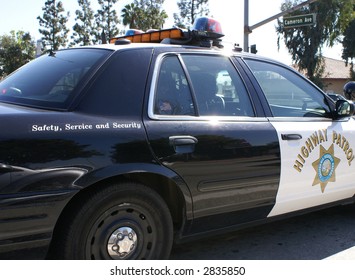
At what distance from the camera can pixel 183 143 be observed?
108 inches

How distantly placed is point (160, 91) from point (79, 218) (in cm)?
103

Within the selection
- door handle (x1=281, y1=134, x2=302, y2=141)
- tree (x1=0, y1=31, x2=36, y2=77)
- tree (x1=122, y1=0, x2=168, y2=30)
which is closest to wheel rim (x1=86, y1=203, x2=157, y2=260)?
door handle (x1=281, y1=134, x2=302, y2=141)

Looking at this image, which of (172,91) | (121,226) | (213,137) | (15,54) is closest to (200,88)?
(172,91)

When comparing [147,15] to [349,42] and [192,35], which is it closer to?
[349,42]

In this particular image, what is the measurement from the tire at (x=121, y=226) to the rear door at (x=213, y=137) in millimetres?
256

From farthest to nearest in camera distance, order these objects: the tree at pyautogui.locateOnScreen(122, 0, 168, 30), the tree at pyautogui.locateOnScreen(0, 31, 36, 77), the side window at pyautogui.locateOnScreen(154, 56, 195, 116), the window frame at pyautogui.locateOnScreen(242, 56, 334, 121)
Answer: the tree at pyautogui.locateOnScreen(0, 31, 36, 77), the tree at pyautogui.locateOnScreen(122, 0, 168, 30), the window frame at pyautogui.locateOnScreen(242, 56, 334, 121), the side window at pyautogui.locateOnScreen(154, 56, 195, 116)

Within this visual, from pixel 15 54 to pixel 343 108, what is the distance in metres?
40.4

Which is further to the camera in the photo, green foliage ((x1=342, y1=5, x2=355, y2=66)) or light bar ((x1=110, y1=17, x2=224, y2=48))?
green foliage ((x1=342, y1=5, x2=355, y2=66))

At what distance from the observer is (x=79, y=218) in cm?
235

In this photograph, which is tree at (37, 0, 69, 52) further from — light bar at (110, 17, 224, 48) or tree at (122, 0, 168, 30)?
light bar at (110, 17, 224, 48)

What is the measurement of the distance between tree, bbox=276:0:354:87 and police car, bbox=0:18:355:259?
33601mm

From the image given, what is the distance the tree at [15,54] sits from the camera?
39.5m

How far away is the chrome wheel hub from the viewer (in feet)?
8.30

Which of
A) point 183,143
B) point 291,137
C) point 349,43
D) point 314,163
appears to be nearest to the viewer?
point 183,143
